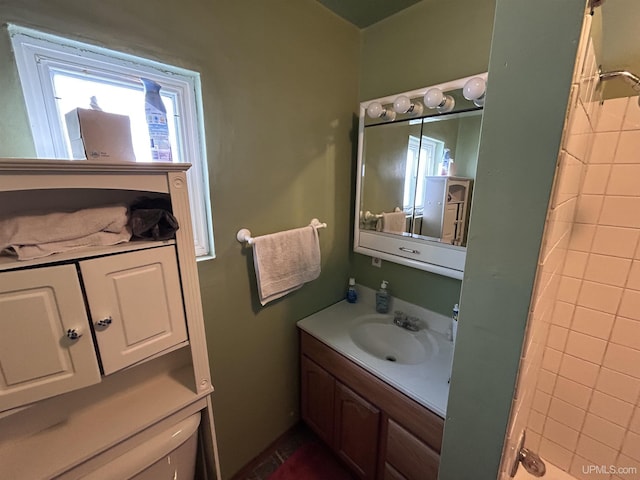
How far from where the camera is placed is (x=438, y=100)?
1.17 m

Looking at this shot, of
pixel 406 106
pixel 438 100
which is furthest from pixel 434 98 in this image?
pixel 406 106

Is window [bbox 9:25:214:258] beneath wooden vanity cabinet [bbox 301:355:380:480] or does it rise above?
above

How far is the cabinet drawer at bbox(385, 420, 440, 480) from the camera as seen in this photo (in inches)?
39.2

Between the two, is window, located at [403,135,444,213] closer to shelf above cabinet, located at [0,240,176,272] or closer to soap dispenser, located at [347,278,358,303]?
soap dispenser, located at [347,278,358,303]

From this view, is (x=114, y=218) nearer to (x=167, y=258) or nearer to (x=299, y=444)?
(x=167, y=258)

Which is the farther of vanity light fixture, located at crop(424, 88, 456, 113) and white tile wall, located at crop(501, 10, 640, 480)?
vanity light fixture, located at crop(424, 88, 456, 113)

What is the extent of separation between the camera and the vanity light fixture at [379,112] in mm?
1394

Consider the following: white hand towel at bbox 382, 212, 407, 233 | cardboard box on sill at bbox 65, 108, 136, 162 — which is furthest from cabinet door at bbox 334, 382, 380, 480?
cardboard box on sill at bbox 65, 108, 136, 162

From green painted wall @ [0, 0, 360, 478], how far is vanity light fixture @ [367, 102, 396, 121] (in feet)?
0.56

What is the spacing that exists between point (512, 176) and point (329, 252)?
117cm

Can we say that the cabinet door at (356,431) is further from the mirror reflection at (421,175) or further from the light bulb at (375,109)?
the light bulb at (375,109)

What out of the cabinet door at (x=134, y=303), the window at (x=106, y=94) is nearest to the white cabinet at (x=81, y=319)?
the cabinet door at (x=134, y=303)

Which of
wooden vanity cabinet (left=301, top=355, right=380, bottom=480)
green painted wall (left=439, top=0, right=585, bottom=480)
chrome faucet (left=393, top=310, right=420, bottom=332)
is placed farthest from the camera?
chrome faucet (left=393, top=310, right=420, bottom=332)

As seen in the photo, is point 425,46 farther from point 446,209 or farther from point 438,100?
point 446,209
